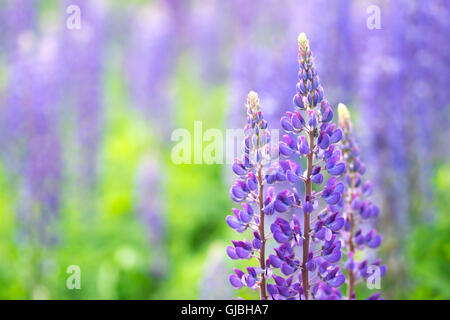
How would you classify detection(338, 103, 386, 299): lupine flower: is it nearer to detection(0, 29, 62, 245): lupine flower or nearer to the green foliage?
the green foliage

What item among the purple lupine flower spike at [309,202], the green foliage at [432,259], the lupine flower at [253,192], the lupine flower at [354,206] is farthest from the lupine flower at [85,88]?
the purple lupine flower spike at [309,202]

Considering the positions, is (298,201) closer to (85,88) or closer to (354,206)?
(354,206)

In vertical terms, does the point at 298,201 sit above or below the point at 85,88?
below

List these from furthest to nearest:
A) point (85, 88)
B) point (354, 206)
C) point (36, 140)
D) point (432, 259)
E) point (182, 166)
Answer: point (182, 166)
point (85, 88)
point (36, 140)
point (432, 259)
point (354, 206)

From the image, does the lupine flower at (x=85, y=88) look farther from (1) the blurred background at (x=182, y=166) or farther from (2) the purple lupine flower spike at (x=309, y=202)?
(2) the purple lupine flower spike at (x=309, y=202)

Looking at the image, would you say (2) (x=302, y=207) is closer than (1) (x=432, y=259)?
Yes

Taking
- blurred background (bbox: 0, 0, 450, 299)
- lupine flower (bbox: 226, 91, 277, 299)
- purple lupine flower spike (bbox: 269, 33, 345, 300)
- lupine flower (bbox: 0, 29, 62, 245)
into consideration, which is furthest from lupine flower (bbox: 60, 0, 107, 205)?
purple lupine flower spike (bbox: 269, 33, 345, 300)

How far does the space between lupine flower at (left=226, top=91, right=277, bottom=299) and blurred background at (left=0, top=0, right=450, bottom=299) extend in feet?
6.56

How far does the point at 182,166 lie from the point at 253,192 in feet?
20.9

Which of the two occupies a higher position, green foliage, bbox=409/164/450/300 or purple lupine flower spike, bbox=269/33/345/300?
purple lupine flower spike, bbox=269/33/345/300

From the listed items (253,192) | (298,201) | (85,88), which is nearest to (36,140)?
(85,88)

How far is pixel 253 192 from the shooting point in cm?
213

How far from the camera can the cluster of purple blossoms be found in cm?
203

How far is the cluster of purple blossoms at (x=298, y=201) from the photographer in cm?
203
